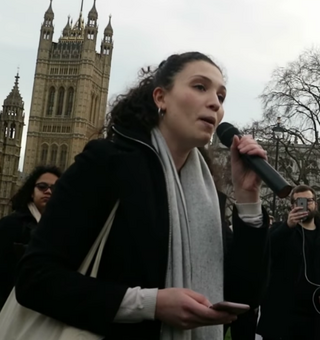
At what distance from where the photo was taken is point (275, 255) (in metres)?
5.27

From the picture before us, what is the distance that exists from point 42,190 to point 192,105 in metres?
2.86

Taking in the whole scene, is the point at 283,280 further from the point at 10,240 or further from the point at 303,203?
the point at 10,240

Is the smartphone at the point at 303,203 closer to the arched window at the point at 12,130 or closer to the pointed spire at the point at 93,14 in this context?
the arched window at the point at 12,130

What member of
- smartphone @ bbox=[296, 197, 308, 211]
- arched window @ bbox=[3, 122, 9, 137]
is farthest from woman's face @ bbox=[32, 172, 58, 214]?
arched window @ bbox=[3, 122, 9, 137]

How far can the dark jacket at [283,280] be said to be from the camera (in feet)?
16.5

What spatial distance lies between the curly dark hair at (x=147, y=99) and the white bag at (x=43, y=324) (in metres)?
0.45

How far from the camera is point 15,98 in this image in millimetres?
56938

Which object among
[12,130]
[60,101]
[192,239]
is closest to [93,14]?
[60,101]

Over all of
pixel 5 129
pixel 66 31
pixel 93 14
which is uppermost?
pixel 93 14

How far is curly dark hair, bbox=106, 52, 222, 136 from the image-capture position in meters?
2.19

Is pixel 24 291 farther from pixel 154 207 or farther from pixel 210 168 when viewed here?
pixel 210 168

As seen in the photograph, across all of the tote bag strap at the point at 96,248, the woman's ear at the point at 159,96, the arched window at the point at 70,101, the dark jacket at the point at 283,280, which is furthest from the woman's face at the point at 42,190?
the arched window at the point at 70,101

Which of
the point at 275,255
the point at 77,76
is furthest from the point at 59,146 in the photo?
the point at 275,255

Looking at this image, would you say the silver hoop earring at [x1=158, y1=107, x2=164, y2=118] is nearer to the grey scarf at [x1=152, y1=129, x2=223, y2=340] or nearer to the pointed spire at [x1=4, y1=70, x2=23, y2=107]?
the grey scarf at [x1=152, y1=129, x2=223, y2=340]
